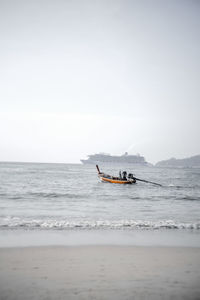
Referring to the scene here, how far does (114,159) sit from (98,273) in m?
179

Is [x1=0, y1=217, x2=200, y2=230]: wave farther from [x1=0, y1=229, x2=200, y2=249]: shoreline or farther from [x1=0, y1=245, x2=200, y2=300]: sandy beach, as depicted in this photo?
[x1=0, y1=245, x2=200, y2=300]: sandy beach

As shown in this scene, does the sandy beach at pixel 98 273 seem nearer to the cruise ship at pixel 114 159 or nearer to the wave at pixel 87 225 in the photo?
the wave at pixel 87 225

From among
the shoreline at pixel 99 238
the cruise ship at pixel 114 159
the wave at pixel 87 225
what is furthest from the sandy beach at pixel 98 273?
the cruise ship at pixel 114 159

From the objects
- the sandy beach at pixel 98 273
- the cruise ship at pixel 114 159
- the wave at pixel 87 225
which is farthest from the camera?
the cruise ship at pixel 114 159

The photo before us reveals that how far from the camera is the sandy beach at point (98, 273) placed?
10.8 ft

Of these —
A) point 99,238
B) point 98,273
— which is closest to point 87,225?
point 99,238

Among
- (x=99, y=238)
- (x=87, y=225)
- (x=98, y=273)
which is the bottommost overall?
(x=87, y=225)

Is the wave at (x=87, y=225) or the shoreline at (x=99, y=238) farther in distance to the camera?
the wave at (x=87, y=225)

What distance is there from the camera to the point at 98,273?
395 centimetres

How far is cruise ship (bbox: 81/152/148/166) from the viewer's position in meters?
182

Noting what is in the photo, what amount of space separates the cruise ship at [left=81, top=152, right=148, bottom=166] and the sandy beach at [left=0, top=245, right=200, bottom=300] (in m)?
176

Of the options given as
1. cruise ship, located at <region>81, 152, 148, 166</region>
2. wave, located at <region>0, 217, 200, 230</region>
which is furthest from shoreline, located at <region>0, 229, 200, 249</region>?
→ cruise ship, located at <region>81, 152, 148, 166</region>

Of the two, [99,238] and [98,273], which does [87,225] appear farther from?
[98,273]

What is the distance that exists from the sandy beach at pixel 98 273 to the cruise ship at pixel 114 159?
577 ft
